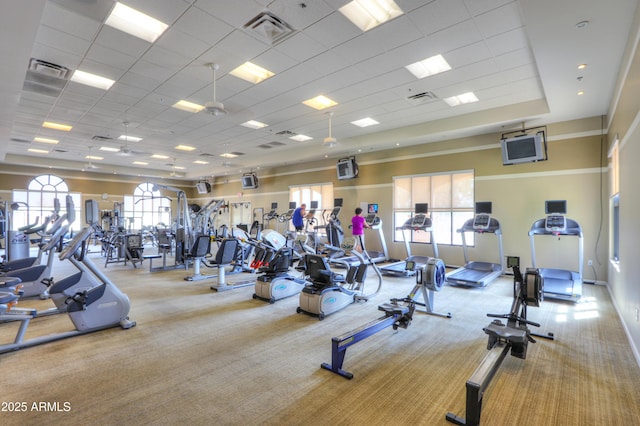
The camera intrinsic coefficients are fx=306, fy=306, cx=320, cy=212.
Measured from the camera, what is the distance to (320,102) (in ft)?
23.2

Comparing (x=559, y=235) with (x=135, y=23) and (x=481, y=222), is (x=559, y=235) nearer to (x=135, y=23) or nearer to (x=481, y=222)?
(x=481, y=222)

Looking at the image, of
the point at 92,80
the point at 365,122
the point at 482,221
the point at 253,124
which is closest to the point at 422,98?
the point at 365,122

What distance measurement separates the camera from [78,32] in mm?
4262

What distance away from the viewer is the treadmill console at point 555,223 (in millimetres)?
6219

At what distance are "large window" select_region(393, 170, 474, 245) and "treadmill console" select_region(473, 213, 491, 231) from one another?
4.25 ft

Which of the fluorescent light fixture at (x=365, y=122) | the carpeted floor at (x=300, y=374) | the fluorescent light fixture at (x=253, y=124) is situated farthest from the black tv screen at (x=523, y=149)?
the fluorescent light fixture at (x=253, y=124)

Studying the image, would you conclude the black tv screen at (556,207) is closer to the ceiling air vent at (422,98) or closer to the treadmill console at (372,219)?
the ceiling air vent at (422,98)

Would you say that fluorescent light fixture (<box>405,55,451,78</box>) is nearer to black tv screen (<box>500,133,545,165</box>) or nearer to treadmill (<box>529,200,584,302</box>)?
black tv screen (<box>500,133,545,165</box>)

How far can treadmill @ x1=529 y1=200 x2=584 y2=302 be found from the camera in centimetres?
549

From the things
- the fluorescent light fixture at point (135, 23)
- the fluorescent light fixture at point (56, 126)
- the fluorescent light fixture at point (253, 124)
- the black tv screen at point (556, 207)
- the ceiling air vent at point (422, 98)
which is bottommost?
the black tv screen at point (556, 207)

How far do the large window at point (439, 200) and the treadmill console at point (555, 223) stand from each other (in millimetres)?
2278

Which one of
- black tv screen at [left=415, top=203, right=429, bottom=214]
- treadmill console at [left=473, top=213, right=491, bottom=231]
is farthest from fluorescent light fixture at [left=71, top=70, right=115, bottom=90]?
treadmill console at [left=473, top=213, right=491, bottom=231]

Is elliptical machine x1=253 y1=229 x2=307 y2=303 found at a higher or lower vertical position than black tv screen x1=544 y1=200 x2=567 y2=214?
lower

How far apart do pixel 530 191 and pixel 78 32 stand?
9.35 meters
